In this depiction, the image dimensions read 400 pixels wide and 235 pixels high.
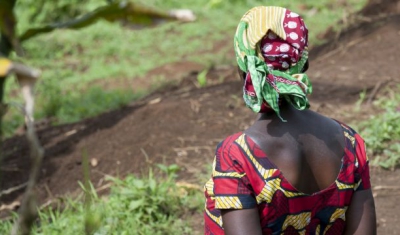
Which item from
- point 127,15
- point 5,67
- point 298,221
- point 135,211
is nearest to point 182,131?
point 135,211

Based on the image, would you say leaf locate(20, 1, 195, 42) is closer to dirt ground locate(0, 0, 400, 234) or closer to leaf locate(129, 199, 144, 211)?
leaf locate(129, 199, 144, 211)

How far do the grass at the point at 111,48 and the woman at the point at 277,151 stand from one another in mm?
4860

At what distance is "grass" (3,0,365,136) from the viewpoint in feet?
25.3

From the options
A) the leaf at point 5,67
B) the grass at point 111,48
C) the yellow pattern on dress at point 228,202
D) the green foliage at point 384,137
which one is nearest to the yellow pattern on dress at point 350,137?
the yellow pattern on dress at point 228,202

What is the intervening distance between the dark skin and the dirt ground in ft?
5.16

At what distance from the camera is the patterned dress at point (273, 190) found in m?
2.30

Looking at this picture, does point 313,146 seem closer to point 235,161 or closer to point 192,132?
point 235,161

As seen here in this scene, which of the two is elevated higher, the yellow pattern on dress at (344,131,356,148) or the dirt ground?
the yellow pattern on dress at (344,131,356,148)

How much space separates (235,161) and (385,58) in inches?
171

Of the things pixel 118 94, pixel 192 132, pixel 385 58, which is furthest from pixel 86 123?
pixel 385 58

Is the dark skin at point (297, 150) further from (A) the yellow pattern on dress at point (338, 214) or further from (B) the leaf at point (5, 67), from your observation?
(B) the leaf at point (5, 67)

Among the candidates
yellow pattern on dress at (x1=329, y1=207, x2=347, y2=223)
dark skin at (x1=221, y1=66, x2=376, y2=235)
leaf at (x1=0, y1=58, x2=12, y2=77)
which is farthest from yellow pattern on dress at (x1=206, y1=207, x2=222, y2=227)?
Answer: leaf at (x1=0, y1=58, x2=12, y2=77)

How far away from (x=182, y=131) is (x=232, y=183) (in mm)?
2813

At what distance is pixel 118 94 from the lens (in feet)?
25.1
